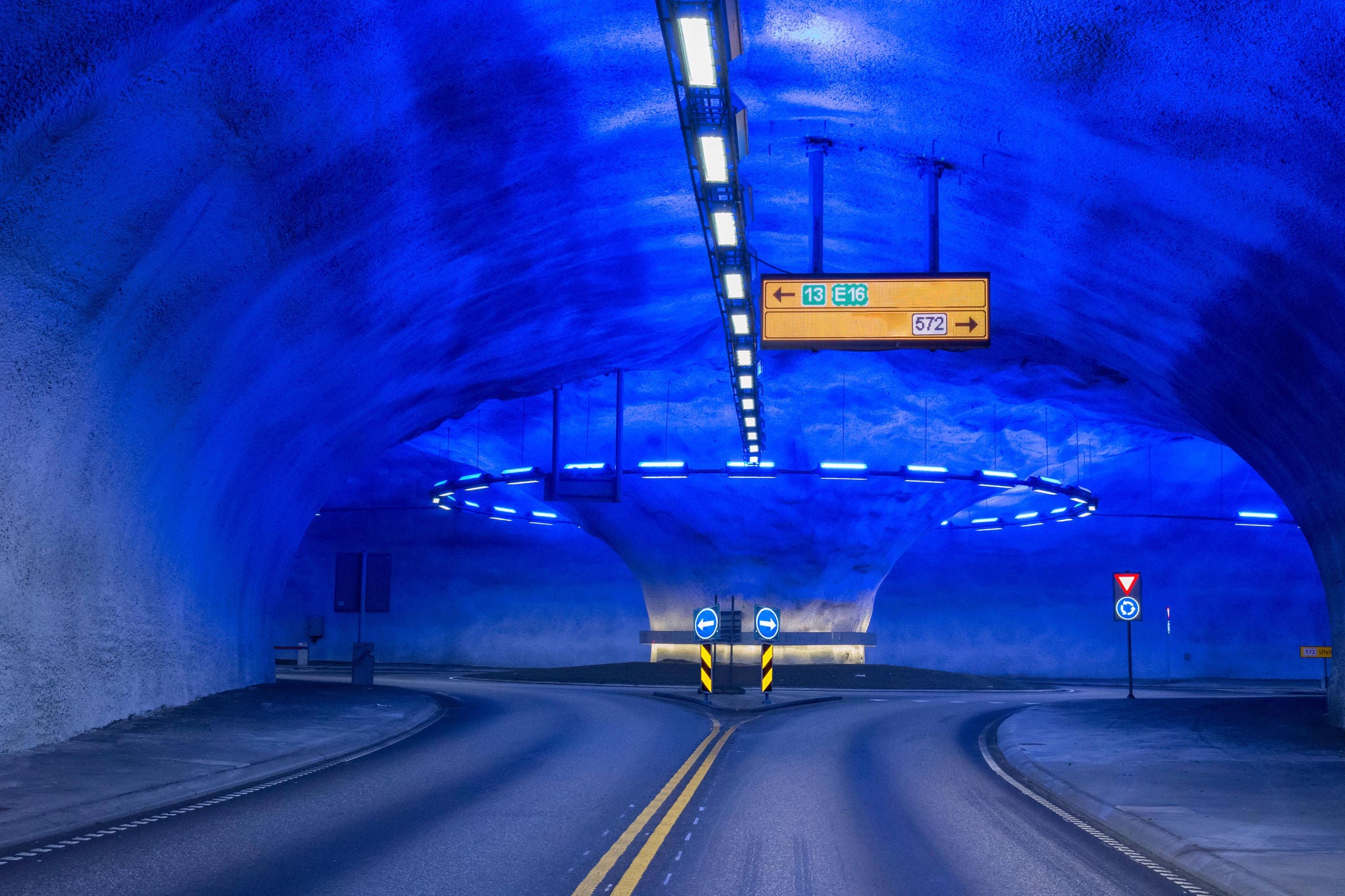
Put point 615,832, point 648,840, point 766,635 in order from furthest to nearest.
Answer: point 766,635 → point 615,832 → point 648,840

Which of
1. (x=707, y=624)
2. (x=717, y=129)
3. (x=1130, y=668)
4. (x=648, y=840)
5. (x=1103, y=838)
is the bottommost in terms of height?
(x=1103, y=838)

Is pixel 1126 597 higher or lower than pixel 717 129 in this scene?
lower

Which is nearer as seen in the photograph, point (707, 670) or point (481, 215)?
point (481, 215)

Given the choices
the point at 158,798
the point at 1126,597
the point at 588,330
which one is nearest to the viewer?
the point at 158,798

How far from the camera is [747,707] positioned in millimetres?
24734

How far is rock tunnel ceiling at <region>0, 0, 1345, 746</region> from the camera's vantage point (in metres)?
10.9

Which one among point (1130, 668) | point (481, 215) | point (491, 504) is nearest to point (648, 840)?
point (481, 215)

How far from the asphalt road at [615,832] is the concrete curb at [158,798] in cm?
51

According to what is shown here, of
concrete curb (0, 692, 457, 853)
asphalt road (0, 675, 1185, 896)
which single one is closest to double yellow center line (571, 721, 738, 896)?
asphalt road (0, 675, 1185, 896)

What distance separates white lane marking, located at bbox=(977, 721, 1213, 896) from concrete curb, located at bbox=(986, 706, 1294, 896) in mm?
108

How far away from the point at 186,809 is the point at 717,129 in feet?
27.8

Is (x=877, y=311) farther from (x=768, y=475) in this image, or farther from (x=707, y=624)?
(x=768, y=475)

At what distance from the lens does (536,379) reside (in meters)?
28.0

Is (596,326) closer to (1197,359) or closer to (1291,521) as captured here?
(1197,359)
